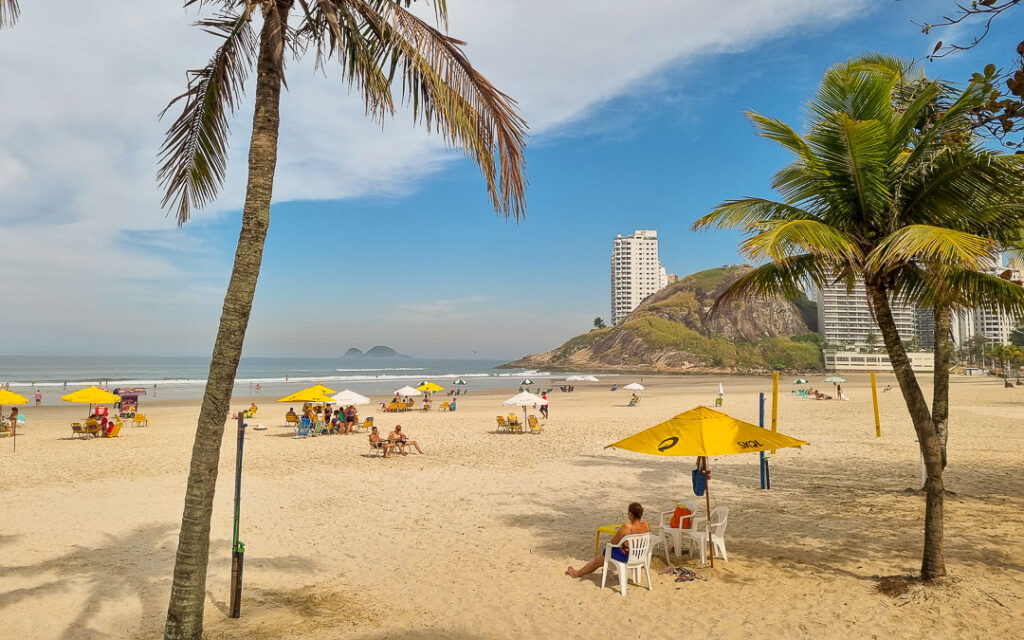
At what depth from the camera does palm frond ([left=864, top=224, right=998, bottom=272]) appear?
16.2ft

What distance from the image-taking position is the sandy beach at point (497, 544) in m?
5.43

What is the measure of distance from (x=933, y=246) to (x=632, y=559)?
4130 mm

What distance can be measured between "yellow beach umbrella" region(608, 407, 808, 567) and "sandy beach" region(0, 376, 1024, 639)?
1422mm

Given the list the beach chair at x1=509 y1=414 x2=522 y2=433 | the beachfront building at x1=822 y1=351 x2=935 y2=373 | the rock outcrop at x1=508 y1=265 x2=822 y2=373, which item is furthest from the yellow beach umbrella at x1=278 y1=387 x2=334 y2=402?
the beachfront building at x1=822 y1=351 x2=935 y2=373

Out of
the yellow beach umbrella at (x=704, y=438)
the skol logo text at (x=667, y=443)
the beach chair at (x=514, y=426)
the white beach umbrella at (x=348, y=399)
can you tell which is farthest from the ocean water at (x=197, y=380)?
the skol logo text at (x=667, y=443)

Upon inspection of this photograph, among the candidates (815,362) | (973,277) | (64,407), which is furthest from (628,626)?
(815,362)

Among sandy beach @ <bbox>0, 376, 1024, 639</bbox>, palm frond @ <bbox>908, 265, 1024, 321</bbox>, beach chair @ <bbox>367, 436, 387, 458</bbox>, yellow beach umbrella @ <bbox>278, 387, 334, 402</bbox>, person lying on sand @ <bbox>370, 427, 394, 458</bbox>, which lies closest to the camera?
sandy beach @ <bbox>0, 376, 1024, 639</bbox>

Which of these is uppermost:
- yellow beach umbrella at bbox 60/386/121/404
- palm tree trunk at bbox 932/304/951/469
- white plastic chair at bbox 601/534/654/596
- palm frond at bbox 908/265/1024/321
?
palm frond at bbox 908/265/1024/321

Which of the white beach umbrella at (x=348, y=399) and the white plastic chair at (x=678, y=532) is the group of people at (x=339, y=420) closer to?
the white beach umbrella at (x=348, y=399)

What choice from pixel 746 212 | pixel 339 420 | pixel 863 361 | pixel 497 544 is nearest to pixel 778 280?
pixel 746 212

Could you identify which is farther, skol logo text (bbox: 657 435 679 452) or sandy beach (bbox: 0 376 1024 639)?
skol logo text (bbox: 657 435 679 452)

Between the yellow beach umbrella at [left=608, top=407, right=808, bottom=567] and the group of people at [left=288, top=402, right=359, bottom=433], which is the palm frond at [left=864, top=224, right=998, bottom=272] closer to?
the yellow beach umbrella at [left=608, top=407, right=808, bottom=567]

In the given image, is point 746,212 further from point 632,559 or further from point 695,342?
point 695,342

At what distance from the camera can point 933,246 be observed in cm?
496
